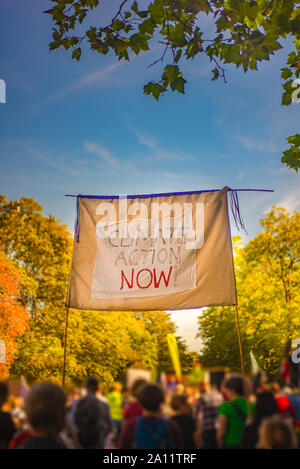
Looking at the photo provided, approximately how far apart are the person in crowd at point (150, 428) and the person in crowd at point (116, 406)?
5cm

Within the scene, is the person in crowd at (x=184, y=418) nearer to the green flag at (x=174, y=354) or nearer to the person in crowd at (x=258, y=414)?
the green flag at (x=174, y=354)

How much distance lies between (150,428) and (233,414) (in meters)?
0.53

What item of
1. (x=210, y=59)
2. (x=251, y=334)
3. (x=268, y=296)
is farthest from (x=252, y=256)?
(x=210, y=59)

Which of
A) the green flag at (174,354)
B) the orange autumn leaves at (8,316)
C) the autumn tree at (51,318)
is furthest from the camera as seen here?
the autumn tree at (51,318)

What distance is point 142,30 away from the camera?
5.33 meters

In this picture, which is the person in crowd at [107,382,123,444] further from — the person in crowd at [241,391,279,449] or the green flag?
the person in crowd at [241,391,279,449]

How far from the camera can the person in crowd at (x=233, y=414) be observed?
2457mm

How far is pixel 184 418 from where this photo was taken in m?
2.62

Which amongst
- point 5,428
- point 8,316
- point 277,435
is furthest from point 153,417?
point 8,316

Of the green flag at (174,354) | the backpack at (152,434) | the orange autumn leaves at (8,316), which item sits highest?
the orange autumn leaves at (8,316)

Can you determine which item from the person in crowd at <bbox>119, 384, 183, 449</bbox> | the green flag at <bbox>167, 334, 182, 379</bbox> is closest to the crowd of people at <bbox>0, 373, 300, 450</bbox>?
the person in crowd at <bbox>119, 384, 183, 449</bbox>

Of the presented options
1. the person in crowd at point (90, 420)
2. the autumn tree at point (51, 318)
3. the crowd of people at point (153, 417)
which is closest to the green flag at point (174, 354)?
the crowd of people at point (153, 417)

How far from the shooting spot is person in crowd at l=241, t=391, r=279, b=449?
2426 millimetres
